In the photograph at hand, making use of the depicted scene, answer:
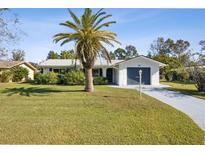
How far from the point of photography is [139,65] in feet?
84.4

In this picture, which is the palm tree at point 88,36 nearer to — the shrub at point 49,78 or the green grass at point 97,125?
the green grass at point 97,125

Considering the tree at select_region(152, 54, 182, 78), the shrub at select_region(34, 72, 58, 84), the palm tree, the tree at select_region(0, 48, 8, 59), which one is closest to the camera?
the tree at select_region(0, 48, 8, 59)

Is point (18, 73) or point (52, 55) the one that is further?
point (52, 55)

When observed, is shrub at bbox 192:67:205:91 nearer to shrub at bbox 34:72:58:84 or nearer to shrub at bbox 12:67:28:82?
shrub at bbox 34:72:58:84

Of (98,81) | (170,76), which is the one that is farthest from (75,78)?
(170,76)

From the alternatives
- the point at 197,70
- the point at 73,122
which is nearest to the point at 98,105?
the point at 73,122

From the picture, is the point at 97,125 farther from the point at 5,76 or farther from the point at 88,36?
the point at 5,76

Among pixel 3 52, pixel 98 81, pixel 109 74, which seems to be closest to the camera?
pixel 3 52

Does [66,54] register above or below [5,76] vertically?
above

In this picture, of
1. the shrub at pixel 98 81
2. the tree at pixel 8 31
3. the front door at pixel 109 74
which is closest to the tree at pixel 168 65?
the front door at pixel 109 74

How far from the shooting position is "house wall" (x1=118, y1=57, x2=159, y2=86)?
25578mm

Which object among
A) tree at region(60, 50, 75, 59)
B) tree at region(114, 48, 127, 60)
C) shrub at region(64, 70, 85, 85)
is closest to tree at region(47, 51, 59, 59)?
tree at region(60, 50, 75, 59)
